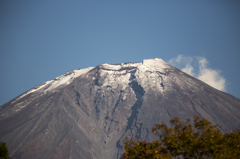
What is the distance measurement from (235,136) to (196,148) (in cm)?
579

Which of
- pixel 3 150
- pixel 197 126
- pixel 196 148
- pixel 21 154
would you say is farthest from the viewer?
pixel 21 154

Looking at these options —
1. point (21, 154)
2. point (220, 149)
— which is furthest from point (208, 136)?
point (21, 154)

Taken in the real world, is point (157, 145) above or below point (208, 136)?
below

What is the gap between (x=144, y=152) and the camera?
2766cm

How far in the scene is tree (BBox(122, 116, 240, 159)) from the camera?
2678 cm

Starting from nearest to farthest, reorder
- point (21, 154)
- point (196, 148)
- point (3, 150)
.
A: point (196, 148) < point (3, 150) < point (21, 154)

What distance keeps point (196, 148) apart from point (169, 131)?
3175 mm

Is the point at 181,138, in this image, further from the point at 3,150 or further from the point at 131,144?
the point at 3,150

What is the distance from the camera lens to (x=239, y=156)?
27609mm

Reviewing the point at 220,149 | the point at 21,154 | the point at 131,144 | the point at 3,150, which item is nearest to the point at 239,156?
the point at 220,149

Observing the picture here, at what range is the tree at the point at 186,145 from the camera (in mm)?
26781

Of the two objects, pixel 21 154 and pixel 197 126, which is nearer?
pixel 197 126

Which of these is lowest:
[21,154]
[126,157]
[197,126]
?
[126,157]

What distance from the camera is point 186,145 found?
26.9 m
